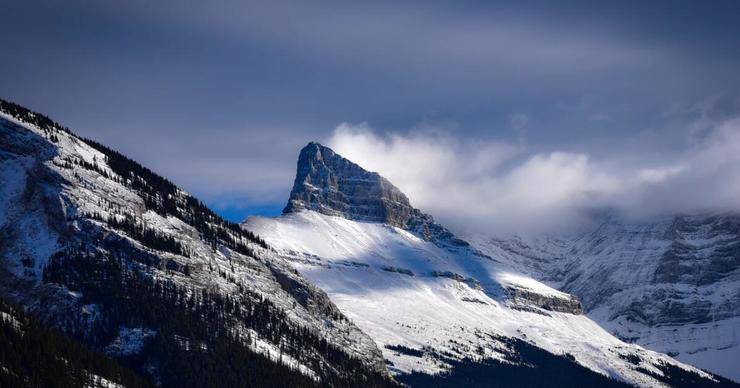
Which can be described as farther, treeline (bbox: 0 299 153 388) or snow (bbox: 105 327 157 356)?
snow (bbox: 105 327 157 356)

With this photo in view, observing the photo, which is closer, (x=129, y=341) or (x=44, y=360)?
(x=44, y=360)

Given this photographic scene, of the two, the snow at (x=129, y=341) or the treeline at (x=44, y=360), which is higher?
the snow at (x=129, y=341)

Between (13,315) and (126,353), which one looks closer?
(13,315)

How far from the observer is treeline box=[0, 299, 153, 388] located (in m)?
154

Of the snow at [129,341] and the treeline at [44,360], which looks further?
the snow at [129,341]

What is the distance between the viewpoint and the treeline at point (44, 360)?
506 ft

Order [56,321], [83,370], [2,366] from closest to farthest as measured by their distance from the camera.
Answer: [2,366] < [83,370] < [56,321]

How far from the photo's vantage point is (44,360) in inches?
6284

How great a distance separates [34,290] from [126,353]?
26.1 meters

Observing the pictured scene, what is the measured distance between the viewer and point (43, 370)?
157 metres

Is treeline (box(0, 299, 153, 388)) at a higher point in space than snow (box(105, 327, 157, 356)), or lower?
lower

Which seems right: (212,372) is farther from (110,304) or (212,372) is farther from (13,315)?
(13,315)

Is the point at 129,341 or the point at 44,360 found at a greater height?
the point at 129,341

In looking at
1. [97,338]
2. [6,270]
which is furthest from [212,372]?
[6,270]
